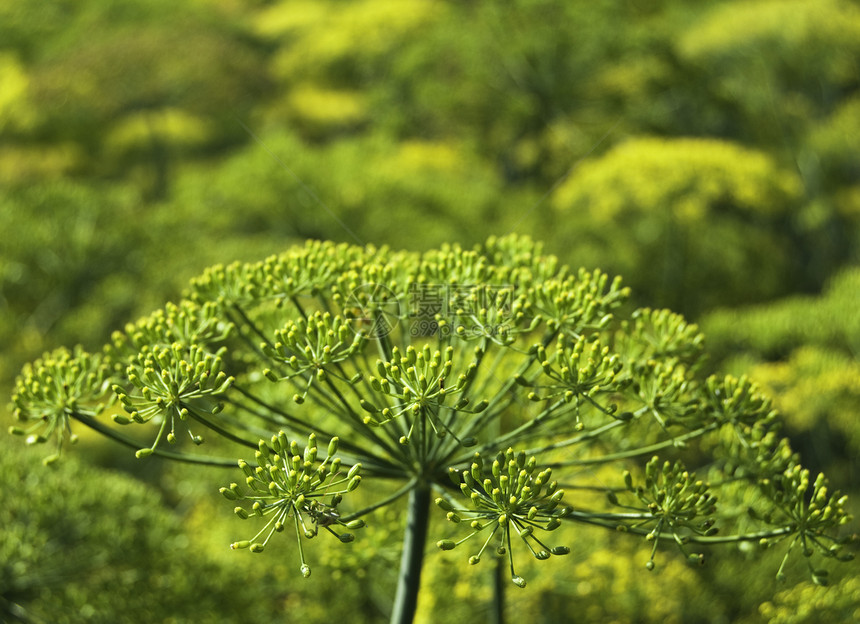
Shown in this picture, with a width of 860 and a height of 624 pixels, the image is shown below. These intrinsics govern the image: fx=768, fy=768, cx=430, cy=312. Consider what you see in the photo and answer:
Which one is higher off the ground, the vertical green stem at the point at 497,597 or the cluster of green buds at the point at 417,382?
the cluster of green buds at the point at 417,382

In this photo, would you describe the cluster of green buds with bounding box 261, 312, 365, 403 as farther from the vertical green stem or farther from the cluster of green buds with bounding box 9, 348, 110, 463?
the vertical green stem

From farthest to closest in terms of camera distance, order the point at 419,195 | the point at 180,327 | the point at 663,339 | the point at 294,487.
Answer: the point at 419,195, the point at 663,339, the point at 180,327, the point at 294,487

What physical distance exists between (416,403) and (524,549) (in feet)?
11.1

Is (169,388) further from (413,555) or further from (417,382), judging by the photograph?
(413,555)

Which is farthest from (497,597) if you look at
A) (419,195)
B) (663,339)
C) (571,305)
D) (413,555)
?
(419,195)

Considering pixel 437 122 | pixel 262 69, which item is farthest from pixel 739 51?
pixel 262 69

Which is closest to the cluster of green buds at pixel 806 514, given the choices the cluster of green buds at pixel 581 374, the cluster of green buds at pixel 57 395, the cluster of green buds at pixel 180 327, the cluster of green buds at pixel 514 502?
the cluster of green buds at pixel 581 374

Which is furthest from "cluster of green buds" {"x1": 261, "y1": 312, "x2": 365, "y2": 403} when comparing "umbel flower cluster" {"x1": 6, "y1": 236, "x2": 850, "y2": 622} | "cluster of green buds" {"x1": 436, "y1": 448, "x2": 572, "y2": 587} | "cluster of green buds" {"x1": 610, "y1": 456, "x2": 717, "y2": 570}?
"cluster of green buds" {"x1": 610, "y1": 456, "x2": 717, "y2": 570}

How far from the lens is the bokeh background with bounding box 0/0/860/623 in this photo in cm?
446

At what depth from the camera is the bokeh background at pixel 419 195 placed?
4.46 meters

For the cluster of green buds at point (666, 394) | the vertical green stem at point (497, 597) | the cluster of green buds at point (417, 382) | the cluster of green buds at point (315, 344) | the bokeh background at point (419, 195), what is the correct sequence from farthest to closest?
1. the bokeh background at point (419, 195)
2. the vertical green stem at point (497, 597)
3. the cluster of green buds at point (666, 394)
4. the cluster of green buds at point (315, 344)
5. the cluster of green buds at point (417, 382)

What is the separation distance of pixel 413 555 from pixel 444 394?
710mm

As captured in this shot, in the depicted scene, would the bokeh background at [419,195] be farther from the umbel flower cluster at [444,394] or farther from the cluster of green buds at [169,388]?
the cluster of green buds at [169,388]

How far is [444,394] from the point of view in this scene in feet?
6.55
